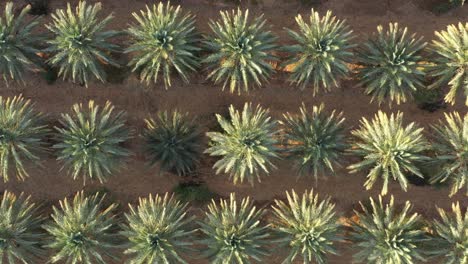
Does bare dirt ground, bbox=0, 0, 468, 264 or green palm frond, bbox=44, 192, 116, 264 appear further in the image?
bare dirt ground, bbox=0, 0, 468, 264

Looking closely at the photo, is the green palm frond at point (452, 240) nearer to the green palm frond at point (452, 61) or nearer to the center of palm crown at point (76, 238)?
the green palm frond at point (452, 61)

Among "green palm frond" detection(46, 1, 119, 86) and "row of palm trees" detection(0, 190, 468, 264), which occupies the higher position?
"green palm frond" detection(46, 1, 119, 86)

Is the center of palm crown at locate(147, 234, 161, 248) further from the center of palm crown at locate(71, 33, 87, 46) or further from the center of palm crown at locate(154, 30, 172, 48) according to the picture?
the center of palm crown at locate(71, 33, 87, 46)

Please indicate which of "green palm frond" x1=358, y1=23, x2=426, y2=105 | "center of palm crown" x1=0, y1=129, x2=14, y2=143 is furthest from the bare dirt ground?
"center of palm crown" x1=0, y1=129, x2=14, y2=143

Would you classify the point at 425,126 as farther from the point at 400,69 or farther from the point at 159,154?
the point at 159,154

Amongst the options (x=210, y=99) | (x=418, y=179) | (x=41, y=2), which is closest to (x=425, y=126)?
(x=418, y=179)

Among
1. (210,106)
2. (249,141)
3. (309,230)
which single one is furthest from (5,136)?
(309,230)
